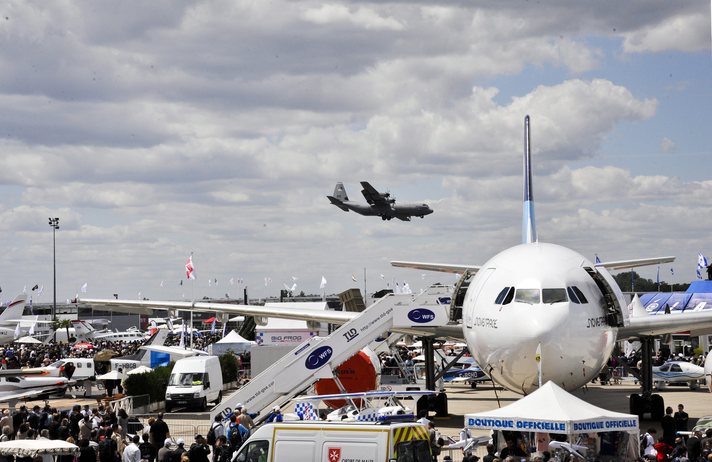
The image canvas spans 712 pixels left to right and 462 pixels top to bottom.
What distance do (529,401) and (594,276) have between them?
694cm

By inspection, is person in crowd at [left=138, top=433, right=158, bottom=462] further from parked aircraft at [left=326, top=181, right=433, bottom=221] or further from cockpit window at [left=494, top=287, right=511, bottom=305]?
parked aircraft at [left=326, top=181, right=433, bottom=221]

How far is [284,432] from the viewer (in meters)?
17.3

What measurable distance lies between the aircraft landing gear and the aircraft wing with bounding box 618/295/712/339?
1156mm

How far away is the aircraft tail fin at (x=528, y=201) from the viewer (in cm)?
3484

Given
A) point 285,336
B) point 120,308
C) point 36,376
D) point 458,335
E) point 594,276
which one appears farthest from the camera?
point 285,336

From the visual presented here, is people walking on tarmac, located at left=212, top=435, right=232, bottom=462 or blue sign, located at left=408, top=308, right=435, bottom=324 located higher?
blue sign, located at left=408, top=308, right=435, bottom=324

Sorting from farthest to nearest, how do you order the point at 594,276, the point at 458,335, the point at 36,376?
the point at 36,376, the point at 458,335, the point at 594,276

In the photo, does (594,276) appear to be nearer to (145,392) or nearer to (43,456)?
(43,456)

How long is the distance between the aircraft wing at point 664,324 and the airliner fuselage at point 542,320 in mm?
2195

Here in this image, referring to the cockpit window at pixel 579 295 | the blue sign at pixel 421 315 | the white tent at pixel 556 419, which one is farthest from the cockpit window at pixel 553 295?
the blue sign at pixel 421 315

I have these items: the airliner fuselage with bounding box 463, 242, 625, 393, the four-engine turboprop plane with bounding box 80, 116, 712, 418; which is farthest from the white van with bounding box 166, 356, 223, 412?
the airliner fuselage with bounding box 463, 242, 625, 393

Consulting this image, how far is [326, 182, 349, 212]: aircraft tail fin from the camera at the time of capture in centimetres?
11412

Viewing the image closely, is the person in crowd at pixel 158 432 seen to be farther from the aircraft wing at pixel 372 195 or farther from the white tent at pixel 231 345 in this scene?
→ the aircraft wing at pixel 372 195

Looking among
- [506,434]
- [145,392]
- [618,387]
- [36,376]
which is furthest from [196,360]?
[506,434]
